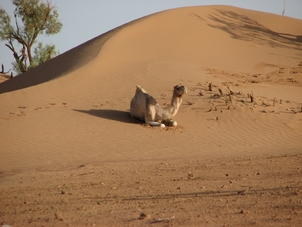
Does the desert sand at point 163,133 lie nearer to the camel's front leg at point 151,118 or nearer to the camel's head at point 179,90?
the camel's front leg at point 151,118

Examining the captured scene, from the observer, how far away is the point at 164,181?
7.32 metres

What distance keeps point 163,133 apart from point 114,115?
2.42 m

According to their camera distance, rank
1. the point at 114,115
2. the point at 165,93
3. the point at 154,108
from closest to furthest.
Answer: the point at 154,108
the point at 114,115
the point at 165,93

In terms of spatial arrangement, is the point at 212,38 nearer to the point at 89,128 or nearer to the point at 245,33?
the point at 245,33

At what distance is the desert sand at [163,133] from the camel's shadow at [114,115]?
9cm

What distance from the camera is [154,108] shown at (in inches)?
523

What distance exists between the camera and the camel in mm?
13188

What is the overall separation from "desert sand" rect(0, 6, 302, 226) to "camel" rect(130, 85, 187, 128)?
299mm

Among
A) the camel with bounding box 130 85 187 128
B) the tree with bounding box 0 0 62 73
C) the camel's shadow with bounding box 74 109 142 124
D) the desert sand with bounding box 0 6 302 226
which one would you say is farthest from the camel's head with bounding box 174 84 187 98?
the tree with bounding box 0 0 62 73

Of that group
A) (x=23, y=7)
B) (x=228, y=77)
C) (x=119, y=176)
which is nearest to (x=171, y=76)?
(x=228, y=77)

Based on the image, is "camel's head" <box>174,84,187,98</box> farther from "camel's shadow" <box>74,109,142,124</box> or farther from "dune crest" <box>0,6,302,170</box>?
"camel's shadow" <box>74,109,142,124</box>

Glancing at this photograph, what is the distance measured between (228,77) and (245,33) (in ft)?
33.3

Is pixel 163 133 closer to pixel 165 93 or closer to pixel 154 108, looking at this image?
pixel 154 108

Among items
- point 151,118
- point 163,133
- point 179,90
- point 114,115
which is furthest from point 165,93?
point 163,133
